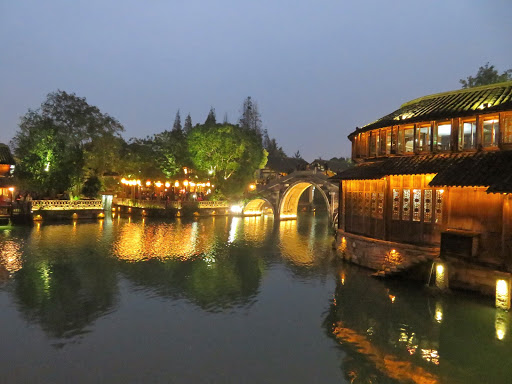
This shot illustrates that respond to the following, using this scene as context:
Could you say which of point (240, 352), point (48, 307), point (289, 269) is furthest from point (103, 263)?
point (240, 352)

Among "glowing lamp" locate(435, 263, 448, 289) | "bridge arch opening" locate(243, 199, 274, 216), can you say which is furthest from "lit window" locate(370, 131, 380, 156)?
"bridge arch opening" locate(243, 199, 274, 216)

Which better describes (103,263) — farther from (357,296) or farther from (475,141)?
(475,141)

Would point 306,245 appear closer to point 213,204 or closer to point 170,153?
point 213,204

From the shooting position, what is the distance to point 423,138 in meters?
21.9

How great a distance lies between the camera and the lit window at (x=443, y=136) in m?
20.8

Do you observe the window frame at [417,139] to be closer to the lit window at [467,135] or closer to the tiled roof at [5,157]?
the lit window at [467,135]

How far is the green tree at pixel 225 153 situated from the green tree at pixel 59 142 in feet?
43.6

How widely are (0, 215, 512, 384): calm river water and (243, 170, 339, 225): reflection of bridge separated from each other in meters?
25.3

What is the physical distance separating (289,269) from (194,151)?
136 feet

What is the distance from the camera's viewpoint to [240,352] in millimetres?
13383

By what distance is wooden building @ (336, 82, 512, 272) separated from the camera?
704 inches

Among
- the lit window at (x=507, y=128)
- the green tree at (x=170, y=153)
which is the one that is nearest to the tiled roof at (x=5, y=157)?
the green tree at (x=170, y=153)

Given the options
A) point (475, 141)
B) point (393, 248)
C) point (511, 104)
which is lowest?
point (393, 248)

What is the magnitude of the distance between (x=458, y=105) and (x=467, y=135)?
211 cm
